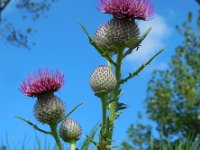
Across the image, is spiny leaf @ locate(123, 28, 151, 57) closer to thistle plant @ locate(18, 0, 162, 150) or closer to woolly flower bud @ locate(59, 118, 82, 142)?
thistle plant @ locate(18, 0, 162, 150)

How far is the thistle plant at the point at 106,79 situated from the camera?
322cm

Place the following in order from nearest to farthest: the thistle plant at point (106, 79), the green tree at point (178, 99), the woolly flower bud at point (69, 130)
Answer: the thistle plant at point (106, 79)
the woolly flower bud at point (69, 130)
the green tree at point (178, 99)

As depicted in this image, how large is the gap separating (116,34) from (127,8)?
7.2 inches

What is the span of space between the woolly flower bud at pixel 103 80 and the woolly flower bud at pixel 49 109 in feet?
1.07

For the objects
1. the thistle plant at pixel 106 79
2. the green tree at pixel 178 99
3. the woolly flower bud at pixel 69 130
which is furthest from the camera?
the green tree at pixel 178 99

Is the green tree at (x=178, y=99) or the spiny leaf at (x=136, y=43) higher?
the green tree at (x=178, y=99)

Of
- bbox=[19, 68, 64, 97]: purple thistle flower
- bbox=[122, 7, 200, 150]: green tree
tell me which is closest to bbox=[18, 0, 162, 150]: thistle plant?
bbox=[19, 68, 64, 97]: purple thistle flower

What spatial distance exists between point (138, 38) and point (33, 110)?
2.74 feet

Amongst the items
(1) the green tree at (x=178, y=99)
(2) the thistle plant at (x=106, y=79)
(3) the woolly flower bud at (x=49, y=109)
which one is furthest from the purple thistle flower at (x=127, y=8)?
(1) the green tree at (x=178, y=99)

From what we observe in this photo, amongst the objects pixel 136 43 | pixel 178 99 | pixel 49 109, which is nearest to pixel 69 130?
pixel 49 109

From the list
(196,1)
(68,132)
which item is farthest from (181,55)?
(68,132)

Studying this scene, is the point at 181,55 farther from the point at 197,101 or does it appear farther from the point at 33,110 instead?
the point at 33,110

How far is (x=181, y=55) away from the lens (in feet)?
51.5

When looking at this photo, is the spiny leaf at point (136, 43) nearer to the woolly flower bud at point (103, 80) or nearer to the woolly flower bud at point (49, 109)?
the woolly flower bud at point (103, 80)
